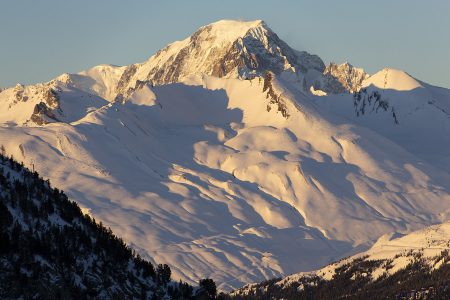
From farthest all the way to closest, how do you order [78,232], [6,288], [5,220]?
[78,232] < [5,220] < [6,288]

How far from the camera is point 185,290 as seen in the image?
493 ft

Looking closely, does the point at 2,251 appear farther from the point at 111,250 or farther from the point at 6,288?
the point at 111,250

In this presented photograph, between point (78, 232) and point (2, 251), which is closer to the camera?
point (2, 251)

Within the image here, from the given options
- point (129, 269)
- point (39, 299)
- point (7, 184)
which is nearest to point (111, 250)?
point (129, 269)

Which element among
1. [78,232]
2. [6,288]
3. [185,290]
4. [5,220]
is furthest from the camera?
[185,290]

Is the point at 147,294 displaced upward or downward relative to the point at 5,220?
downward

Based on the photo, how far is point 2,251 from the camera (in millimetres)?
126188

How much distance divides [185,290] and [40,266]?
2587 centimetres

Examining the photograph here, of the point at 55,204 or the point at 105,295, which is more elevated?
the point at 55,204

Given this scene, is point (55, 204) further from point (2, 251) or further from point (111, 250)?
point (2, 251)

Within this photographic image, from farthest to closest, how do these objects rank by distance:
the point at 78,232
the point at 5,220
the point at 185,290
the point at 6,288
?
the point at 185,290 < the point at 78,232 < the point at 5,220 < the point at 6,288

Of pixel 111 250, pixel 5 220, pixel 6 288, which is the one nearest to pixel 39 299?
pixel 6 288

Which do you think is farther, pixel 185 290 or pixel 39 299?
pixel 185 290

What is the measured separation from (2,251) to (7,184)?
17800mm
